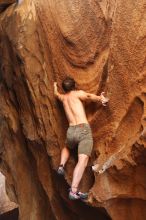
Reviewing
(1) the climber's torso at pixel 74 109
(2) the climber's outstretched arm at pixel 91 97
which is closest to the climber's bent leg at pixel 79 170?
(1) the climber's torso at pixel 74 109

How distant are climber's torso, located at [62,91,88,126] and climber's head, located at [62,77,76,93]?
0.18 feet

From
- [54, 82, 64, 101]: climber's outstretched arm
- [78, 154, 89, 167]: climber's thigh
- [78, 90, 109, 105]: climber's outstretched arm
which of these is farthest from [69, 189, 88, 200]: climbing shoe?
[54, 82, 64, 101]: climber's outstretched arm

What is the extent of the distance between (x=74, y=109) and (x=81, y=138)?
13.2 inches

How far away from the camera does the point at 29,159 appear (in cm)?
604

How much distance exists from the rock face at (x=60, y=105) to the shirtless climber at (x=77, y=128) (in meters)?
0.11

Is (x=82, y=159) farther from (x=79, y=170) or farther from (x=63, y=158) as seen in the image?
(x=63, y=158)

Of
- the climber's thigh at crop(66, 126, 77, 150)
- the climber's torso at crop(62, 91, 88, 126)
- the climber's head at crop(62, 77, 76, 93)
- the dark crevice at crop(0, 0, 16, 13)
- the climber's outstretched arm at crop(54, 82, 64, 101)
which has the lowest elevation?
the climber's thigh at crop(66, 126, 77, 150)

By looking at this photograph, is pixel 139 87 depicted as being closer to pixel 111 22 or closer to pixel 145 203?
pixel 111 22

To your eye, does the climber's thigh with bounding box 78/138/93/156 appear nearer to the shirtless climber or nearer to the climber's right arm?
the shirtless climber

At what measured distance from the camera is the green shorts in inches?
189

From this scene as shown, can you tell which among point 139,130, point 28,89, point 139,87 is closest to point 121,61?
point 139,87

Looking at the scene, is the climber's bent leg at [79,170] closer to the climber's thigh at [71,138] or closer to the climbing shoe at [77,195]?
the climbing shoe at [77,195]

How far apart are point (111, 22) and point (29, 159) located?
2126 mm

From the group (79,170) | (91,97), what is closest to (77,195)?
(79,170)
